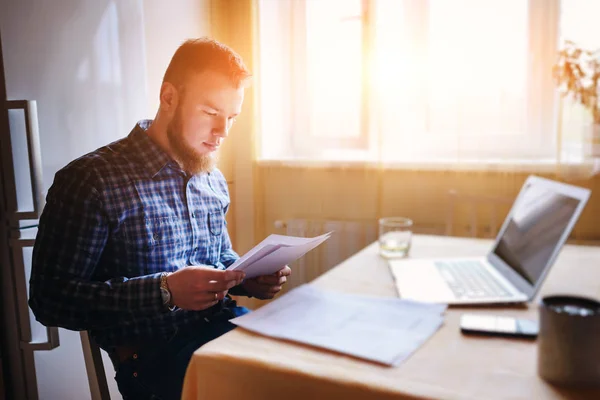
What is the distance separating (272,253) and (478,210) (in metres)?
1.31

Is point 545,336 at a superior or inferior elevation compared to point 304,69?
inferior

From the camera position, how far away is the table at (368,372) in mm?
631

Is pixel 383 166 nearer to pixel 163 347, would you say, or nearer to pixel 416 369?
pixel 163 347

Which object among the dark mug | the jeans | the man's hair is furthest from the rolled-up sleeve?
the dark mug

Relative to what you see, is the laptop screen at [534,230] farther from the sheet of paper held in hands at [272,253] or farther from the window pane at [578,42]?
the window pane at [578,42]

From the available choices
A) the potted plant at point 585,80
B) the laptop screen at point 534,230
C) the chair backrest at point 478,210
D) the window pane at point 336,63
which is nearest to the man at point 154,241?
the laptop screen at point 534,230

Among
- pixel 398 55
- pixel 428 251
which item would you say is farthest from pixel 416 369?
pixel 398 55

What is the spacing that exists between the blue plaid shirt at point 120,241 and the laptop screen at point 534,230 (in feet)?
2.29

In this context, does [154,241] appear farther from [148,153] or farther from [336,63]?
[336,63]

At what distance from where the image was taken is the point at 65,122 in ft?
4.96

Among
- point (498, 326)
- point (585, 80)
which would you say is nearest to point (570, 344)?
point (498, 326)

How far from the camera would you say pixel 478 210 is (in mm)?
2018

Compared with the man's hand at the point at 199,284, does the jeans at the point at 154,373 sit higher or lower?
lower

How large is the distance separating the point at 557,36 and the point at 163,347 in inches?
69.2
